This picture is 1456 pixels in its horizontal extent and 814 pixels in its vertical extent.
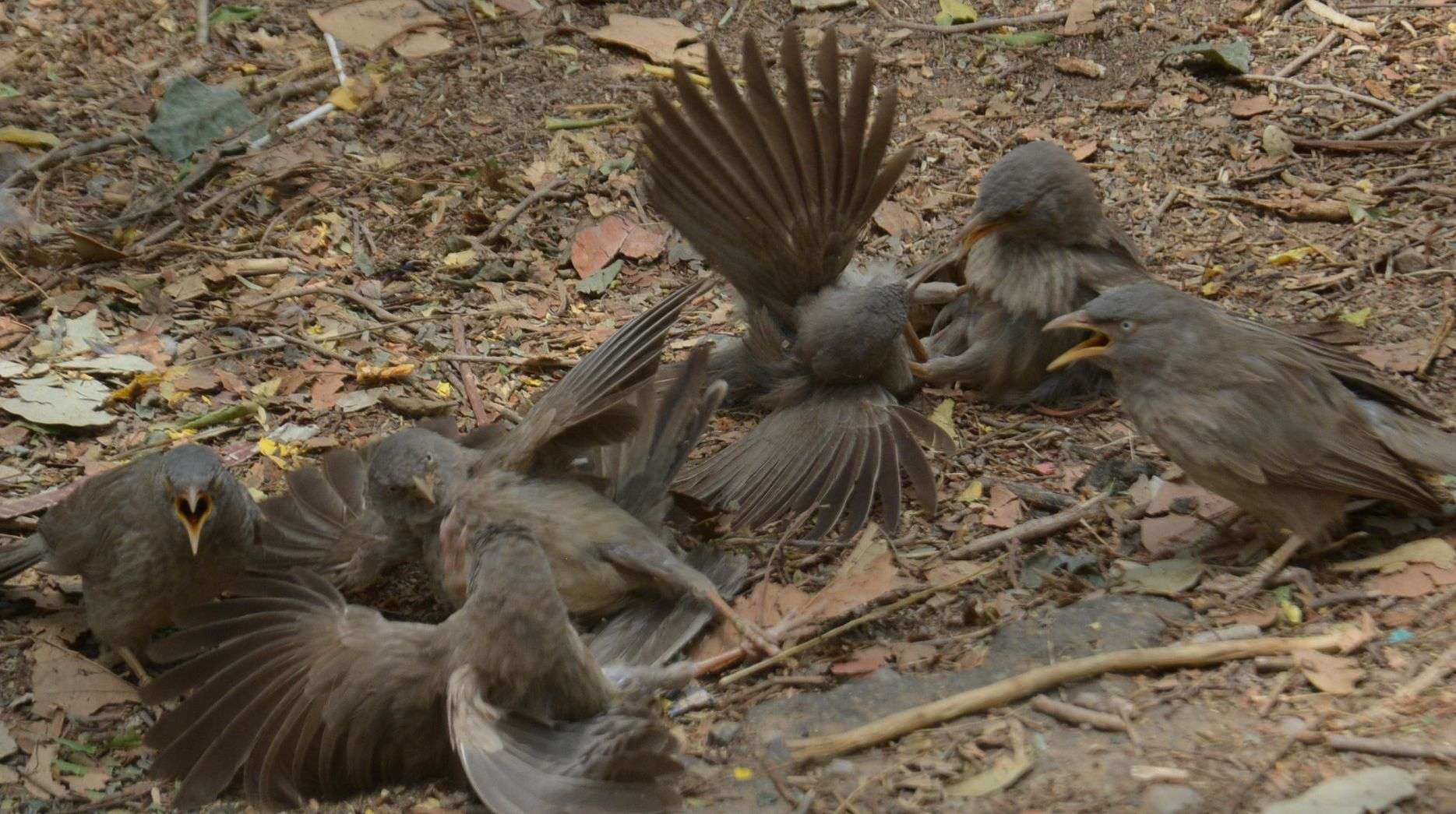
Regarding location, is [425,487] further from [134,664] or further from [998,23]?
[998,23]

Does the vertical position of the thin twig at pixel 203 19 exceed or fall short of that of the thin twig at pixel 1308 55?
it falls short

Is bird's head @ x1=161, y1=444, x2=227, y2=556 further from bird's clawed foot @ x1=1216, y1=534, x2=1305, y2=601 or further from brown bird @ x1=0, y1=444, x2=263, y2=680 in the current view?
bird's clawed foot @ x1=1216, y1=534, x2=1305, y2=601

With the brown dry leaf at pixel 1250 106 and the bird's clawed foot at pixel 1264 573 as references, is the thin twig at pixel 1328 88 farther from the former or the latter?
the bird's clawed foot at pixel 1264 573

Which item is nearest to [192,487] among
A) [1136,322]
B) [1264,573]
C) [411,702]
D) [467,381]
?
[411,702]

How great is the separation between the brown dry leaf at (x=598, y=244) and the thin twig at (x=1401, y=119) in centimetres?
355

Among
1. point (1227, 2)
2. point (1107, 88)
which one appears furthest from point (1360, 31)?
point (1107, 88)

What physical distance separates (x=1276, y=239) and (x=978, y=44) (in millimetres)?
2232

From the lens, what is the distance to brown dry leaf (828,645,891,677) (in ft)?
13.0

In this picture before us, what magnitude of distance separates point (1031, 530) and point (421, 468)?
2071mm

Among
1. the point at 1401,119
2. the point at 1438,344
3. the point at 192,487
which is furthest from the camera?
the point at 1401,119

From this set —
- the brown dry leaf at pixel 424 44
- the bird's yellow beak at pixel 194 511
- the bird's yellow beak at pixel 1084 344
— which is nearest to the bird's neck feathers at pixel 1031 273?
the bird's yellow beak at pixel 1084 344

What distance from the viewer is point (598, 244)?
6582 mm

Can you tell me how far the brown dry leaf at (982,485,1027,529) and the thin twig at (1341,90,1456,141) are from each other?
299cm

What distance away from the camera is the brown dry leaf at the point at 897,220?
6605mm
